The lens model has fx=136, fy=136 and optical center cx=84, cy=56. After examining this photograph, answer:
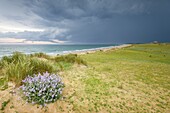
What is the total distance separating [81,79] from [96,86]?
3.66 feet

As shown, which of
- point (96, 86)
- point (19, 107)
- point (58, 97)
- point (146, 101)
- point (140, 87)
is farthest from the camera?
point (140, 87)

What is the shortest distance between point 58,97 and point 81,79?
2355 mm

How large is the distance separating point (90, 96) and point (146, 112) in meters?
2.20

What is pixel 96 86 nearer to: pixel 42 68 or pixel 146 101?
pixel 146 101

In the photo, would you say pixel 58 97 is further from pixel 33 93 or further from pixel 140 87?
pixel 140 87

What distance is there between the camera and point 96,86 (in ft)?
22.2

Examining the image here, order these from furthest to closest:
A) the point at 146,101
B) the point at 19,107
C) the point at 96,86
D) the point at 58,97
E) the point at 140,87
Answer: the point at 140,87 < the point at 96,86 < the point at 146,101 < the point at 58,97 < the point at 19,107

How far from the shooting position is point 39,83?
5.28 meters

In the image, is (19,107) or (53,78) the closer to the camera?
(19,107)

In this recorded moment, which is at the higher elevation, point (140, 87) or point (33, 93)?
point (33, 93)

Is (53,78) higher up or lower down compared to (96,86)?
higher up

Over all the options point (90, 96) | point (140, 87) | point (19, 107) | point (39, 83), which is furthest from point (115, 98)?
point (19, 107)

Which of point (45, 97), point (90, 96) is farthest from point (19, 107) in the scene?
point (90, 96)

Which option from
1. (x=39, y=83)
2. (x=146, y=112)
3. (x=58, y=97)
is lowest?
(x=146, y=112)
